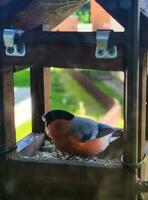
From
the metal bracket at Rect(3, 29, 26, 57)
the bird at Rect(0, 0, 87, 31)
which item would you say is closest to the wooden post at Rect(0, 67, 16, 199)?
the metal bracket at Rect(3, 29, 26, 57)

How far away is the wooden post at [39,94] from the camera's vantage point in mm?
2967

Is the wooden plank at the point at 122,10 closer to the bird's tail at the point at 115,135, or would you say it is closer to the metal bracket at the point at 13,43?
the metal bracket at the point at 13,43

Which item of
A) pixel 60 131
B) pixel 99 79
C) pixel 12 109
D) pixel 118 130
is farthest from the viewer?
pixel 99 79

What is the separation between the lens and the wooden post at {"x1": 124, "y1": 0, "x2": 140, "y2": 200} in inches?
77.5

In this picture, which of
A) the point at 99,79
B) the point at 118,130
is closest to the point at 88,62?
the point at 118,130

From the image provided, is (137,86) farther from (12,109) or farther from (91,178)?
(12,109)

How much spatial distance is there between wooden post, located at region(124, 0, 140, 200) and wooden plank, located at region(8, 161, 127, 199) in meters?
0.06

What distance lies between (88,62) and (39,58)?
0.70ft

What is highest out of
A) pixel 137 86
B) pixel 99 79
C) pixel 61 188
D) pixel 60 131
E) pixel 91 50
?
pixel 91 50

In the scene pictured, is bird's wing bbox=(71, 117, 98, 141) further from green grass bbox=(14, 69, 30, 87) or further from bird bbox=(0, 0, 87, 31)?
green grass bbox=(14, 69, 30, 87)

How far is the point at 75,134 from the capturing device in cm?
247

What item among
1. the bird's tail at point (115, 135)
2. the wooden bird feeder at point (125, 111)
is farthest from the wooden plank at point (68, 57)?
Answer: the bird's tail at point (115, 135)

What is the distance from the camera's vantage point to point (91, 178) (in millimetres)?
2170

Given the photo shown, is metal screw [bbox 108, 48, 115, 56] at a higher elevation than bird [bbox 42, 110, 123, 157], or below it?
higher
